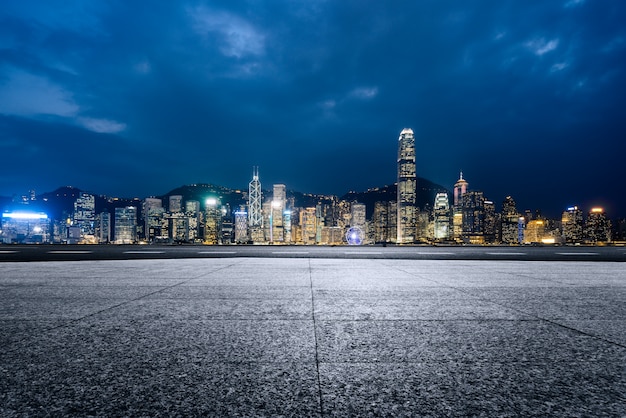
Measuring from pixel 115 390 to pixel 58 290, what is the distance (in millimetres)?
6467

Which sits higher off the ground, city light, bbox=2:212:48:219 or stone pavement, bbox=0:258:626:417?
city light, bbox=2:212:48:219

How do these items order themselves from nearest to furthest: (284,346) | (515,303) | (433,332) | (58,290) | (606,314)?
(284,346) → (433,332) → (606,314) → (515,303) → (58,290)

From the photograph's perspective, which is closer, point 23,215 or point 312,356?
point 312,356

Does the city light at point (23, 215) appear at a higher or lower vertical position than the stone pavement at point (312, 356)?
higher

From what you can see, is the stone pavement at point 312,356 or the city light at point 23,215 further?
the city light at point 23,215

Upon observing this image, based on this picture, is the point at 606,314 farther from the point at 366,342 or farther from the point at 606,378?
the point at 366,342

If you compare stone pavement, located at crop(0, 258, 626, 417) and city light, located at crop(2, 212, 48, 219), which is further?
city light, located at crop(2, 212, 48, 219)

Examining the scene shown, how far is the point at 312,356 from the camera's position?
3.50 m

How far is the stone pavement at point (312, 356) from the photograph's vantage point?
250 centimetres

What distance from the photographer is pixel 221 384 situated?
110 inches

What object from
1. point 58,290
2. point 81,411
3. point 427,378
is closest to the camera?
point 81,411

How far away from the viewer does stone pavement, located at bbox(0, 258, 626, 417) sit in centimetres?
250

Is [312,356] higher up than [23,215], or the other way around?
[23,215]

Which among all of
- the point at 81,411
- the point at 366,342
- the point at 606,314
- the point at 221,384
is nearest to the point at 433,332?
the point at 366,342
